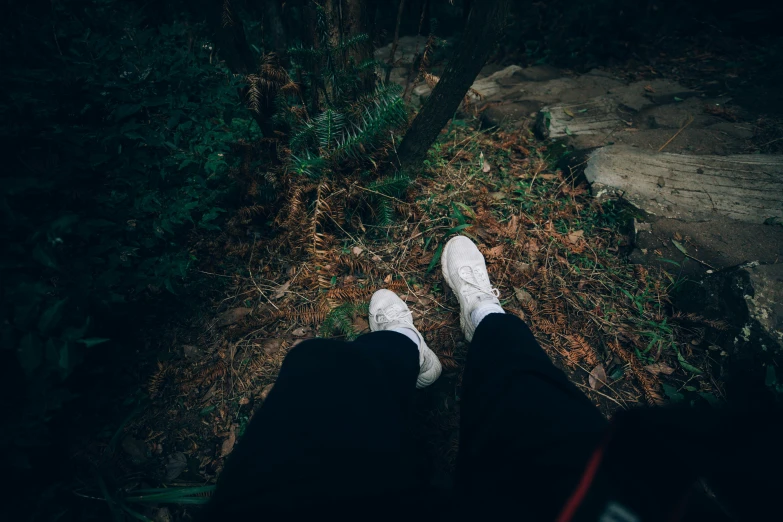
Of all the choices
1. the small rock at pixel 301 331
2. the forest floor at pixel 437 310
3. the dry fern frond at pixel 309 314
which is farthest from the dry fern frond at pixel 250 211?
the small rock at pixel 301 331

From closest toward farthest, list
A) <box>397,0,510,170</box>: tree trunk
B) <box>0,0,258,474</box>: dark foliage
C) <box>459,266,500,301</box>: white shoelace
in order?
1. <box>0,0,258,474</box>: dark foliage
2. <box>397,0,510,170</box>: tree trunk
3. <box>459,266,500,301</box>: white shoelace

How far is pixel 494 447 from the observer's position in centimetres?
120

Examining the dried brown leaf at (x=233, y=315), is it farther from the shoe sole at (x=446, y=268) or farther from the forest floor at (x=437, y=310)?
the shoe sole at (x=446, y=268)

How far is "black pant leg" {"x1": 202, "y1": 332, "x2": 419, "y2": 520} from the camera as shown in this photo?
0.99 metres

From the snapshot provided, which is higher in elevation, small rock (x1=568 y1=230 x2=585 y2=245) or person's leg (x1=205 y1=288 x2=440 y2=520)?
person's leg (x1=205 y1=288 x2=440 y2=520)

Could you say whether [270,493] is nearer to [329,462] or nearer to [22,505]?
[329,462]

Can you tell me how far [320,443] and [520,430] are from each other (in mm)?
715

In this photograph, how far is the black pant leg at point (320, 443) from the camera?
0.99 metres

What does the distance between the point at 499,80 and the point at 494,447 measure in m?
4.72

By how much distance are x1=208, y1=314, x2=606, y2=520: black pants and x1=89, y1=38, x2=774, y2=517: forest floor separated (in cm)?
85

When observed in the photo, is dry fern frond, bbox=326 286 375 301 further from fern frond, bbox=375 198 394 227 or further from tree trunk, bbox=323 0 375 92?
tree trunk, bbox=323 0 375 92

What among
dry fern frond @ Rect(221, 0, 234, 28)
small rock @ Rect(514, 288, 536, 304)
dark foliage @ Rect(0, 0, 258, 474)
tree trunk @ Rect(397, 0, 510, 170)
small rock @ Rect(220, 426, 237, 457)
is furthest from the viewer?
small rock @ Rect(514, 288, 536, 304)

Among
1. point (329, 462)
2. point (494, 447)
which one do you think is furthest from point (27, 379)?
point (494, 447)

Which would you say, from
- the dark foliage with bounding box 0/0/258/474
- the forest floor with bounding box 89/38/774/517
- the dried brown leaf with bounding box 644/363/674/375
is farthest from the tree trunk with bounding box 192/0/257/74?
the dried brown leaf with bounding box 644/363/674/375
